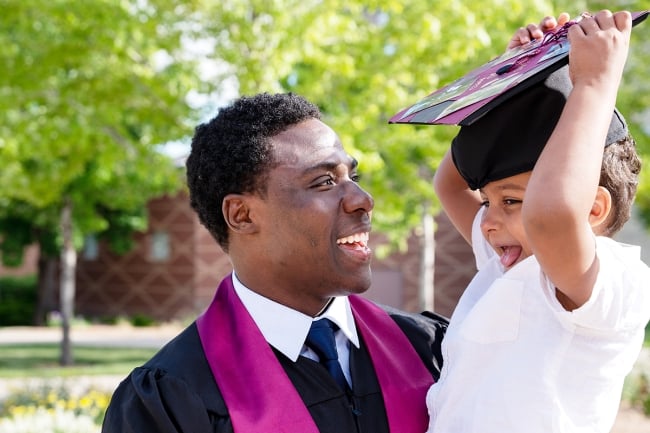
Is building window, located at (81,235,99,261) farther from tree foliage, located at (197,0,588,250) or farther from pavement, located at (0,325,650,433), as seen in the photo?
tree foliage, located at (197,0,588,250)

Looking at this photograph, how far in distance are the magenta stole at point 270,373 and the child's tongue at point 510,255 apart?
0.48 metres

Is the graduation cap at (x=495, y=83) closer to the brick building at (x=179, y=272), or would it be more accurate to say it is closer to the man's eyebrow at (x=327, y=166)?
the man's eyebrow at (x=327, y=166)

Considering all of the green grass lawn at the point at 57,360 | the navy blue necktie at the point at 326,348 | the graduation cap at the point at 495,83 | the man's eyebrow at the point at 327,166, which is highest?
the graduation cap at the point at 495,83

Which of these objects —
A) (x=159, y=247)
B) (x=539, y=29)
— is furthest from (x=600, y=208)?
(x=159, y=247)

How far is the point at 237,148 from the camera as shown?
2.41 m

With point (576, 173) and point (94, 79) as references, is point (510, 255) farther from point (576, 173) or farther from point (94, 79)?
point (94, 79)

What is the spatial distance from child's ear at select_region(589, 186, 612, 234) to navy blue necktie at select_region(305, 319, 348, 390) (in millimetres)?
769

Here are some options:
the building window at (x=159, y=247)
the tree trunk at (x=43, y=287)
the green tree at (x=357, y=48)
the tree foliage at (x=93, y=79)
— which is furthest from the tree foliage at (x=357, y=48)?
the tree trunk at (x=43, y=287)

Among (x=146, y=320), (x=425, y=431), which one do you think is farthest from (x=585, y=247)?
(x=146, y=320)

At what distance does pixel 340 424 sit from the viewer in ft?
7.11

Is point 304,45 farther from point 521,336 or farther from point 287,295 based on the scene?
point 521,336

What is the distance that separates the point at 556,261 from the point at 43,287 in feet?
77.8

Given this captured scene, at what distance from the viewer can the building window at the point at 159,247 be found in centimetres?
2468

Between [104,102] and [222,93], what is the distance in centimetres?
126
